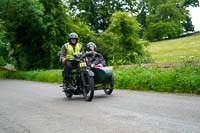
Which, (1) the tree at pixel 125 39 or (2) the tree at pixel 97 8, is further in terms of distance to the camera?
(2) the tree at pixel 97 8

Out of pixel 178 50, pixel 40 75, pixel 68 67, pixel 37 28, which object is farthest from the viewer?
pixel 178 50

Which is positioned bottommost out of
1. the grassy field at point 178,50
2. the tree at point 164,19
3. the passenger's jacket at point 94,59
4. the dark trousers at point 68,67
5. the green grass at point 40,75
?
the green grass at point 40,75

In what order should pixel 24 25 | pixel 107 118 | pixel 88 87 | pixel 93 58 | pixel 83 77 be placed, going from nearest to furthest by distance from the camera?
pixel 107 118 < pixel 88 87 < pixel 83 77 < pixel 93 58 < pixel 24 25

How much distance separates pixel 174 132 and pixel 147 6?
3008 inches

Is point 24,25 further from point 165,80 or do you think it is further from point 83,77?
point 83,77

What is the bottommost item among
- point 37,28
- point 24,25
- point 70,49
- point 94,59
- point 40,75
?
point 40,75

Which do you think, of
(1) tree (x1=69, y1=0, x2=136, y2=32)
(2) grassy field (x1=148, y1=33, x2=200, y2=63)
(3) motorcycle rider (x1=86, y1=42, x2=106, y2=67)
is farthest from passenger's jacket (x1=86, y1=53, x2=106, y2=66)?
(1) tree (x1=69, y1=0, x2=136, y2=32)

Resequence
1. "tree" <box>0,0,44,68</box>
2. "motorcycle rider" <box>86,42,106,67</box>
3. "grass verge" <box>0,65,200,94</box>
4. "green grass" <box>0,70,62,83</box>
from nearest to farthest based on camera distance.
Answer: "grass verge" <box>0,65,200,94</box>
"motorcycle rider" <box>86,42,106,67</box>
"green grass" <box>0,70,62,83</box>
"tree" <box>0,0,44,68</box>

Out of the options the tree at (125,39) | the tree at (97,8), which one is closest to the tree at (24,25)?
the tree at (125,39)

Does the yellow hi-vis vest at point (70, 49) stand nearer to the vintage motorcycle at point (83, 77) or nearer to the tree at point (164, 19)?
the vintage motorcycle at point (83, 77)

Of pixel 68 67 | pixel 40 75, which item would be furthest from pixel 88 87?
pixel 40 75

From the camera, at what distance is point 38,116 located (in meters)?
6.76

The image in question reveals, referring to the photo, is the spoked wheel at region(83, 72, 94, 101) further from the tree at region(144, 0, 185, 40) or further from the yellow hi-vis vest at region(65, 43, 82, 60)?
the tree at region(144, 0, 185, 40)

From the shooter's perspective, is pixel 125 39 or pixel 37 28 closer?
pixel 125 39
